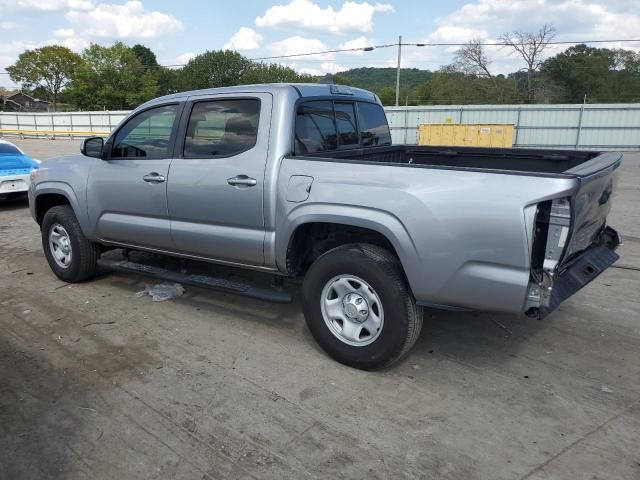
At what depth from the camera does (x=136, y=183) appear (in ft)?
15.3

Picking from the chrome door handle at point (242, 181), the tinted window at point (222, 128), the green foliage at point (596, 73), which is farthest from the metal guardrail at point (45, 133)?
the green foliage at point (596, 73)

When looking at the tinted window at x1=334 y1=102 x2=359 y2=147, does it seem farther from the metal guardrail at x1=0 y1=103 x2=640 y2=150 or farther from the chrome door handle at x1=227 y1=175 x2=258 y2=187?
the metal guardrail at x1=0 y1=103 x2=640 y2=150

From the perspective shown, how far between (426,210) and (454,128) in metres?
23.1

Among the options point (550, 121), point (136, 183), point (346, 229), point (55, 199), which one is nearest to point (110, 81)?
point (550, 121)

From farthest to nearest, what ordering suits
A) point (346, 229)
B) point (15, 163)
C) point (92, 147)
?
point (15, 163) < point (92, 147) < point (346, 229)

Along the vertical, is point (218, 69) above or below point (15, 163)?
above

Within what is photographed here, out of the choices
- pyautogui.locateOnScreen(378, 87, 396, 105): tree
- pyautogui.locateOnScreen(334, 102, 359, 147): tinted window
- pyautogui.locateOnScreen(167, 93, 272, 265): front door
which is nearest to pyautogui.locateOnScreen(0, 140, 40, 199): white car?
pyautogui.locateOnScreen(167, 93, 272, 265): front door

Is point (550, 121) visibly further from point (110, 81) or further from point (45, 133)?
point (110, 81)

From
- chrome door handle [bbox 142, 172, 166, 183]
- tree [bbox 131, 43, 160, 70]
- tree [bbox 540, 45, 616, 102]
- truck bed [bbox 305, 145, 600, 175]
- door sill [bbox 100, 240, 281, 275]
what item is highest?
tree [bbox 131, 43, 160, 70]

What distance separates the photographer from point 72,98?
74.6 meters

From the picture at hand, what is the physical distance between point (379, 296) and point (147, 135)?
269 centimetres

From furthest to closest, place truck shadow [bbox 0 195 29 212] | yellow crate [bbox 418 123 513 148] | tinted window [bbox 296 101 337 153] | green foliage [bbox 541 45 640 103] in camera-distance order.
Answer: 1. green foliage [bbox 541 45 640 103]
2. yellow crate [bbox 418 123 513 148]
3. truck shadow [bbox 0 195 29 212]
4. tinted window [bbox 296 101 337 153]

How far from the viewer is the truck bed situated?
4.34 m

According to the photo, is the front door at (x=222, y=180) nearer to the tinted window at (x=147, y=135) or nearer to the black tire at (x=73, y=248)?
the tinted window at (x=147, y=135)
